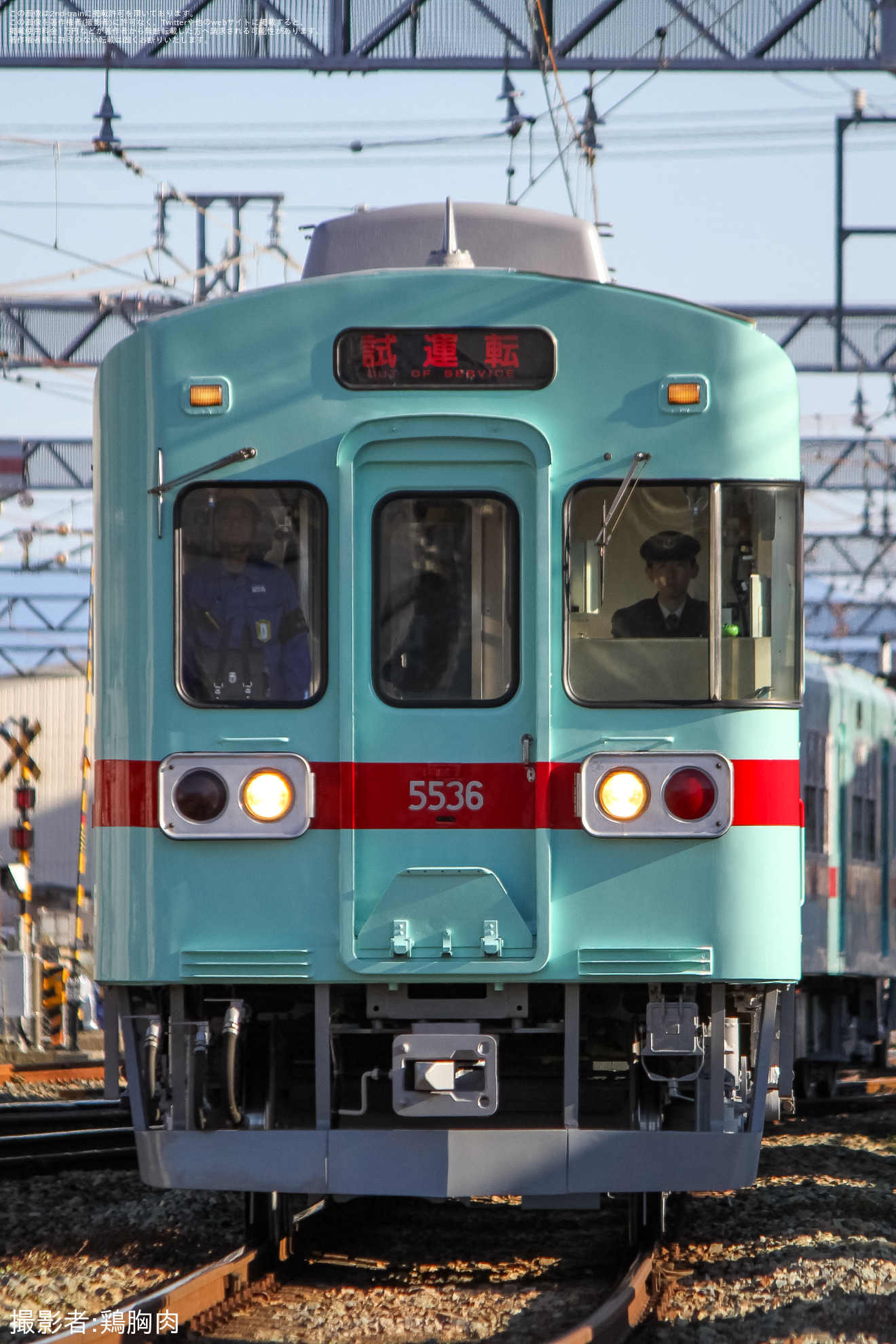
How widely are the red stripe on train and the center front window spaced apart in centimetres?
34

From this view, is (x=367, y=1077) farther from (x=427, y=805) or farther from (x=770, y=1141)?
(x=770, y=1141)

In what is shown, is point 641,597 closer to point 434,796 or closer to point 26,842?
point 434,796

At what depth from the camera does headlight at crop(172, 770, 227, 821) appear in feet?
20.1

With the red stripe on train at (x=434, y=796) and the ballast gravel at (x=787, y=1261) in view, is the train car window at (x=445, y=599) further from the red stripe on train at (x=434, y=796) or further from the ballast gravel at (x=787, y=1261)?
the ballast gravel at (x=787, y=1261)

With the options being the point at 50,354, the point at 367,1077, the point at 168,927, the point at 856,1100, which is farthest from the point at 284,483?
the point at 50,354

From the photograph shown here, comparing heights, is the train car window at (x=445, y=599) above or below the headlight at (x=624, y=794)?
above

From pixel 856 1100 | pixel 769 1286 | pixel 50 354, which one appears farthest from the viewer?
pixel 50 354

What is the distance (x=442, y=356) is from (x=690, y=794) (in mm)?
1757

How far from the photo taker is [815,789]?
1366 cm

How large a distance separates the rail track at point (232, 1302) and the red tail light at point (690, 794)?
167 cm

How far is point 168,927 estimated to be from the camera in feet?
20.0

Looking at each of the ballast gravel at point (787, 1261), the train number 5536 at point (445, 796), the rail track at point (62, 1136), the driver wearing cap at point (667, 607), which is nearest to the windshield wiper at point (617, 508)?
the driver wearing cap at point (667, 607)

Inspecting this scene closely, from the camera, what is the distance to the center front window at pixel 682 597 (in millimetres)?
6199

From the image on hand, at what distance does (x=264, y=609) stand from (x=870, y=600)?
35562mm
